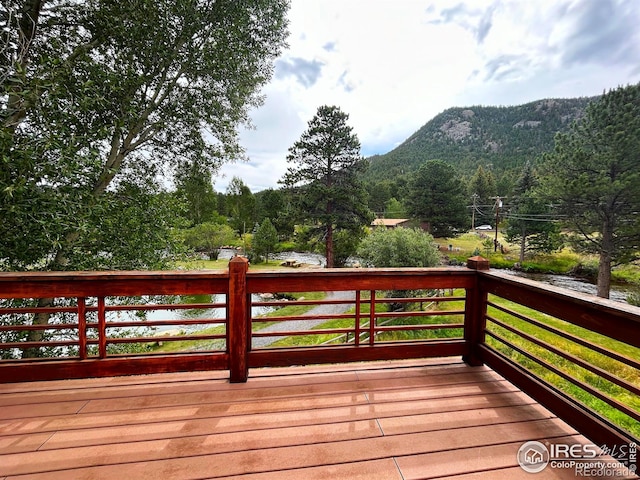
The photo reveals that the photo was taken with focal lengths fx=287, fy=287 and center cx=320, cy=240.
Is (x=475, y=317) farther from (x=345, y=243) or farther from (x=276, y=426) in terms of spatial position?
(x=345, y=243)

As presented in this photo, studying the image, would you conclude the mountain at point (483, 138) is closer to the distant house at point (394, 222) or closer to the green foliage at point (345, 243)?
the distant house at point (394, 222)

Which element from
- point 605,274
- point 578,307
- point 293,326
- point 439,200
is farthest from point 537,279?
point 578,307

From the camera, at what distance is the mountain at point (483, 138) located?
5497 cm

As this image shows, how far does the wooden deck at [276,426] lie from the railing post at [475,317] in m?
0.18

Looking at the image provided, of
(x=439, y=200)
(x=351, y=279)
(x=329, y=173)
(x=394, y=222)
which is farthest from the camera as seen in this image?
(x=394, y=222)

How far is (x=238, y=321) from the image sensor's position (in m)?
2.19

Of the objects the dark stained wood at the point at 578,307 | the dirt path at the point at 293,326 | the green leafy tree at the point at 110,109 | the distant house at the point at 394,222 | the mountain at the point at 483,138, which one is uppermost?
the mountain at the point at 483,138

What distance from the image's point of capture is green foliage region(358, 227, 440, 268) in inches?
473

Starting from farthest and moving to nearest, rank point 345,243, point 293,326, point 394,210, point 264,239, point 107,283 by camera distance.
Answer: point 394,210
point 264,239
point 345,243
point 293,326
point 107,283

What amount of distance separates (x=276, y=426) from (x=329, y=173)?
16193 millimetres

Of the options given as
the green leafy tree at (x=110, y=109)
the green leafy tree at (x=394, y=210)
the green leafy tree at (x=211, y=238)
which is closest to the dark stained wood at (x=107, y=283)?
the green leafy tree at (x=110, y=109)

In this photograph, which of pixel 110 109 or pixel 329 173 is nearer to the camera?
pixel 110 109

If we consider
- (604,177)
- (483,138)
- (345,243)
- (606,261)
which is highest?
(483,138)

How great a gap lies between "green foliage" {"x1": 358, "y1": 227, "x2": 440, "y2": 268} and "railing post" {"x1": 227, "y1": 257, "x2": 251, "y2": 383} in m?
10.3
